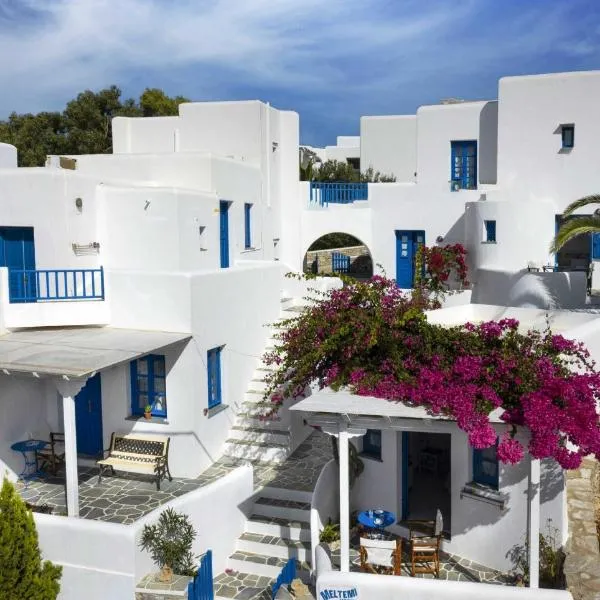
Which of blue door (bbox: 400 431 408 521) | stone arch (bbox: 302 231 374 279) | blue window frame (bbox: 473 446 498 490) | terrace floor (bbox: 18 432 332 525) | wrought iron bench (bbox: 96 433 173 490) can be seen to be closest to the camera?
blue window frame (bbox: 473 446 498 490)

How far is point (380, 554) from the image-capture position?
1165cm

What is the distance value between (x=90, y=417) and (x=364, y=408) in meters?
7.90

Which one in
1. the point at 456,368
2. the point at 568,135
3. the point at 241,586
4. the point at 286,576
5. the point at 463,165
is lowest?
the point at 241,586

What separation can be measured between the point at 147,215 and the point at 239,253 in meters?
4.94

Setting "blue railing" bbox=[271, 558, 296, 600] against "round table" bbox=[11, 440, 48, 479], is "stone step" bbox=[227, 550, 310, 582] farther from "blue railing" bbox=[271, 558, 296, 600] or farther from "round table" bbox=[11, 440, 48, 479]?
"round table" bbox=[11, 440, 48, 479]

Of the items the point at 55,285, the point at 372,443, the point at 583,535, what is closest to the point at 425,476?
the point at 372,443

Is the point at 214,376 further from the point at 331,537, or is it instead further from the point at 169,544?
the point at 169,544

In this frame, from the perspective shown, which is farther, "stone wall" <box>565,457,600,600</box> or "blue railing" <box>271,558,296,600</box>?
"blue railing" <box>271,558,296,600</box>

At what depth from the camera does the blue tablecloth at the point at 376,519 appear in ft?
41.0

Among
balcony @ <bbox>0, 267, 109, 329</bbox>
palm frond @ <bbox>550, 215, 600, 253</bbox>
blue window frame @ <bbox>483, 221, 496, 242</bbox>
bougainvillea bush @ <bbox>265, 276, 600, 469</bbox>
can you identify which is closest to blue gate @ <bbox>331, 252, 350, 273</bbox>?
blue window frame @ <bbox>483, 221, 496, 242</bbox>

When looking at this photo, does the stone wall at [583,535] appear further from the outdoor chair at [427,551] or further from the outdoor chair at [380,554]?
the outdoor chair at [380,554]

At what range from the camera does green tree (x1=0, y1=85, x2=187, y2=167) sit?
132 feet

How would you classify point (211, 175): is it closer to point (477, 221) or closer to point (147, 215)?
point (147, 215)

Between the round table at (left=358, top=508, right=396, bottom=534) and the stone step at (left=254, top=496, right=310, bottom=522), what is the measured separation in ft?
4.49
